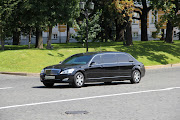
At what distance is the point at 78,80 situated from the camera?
1449 cm

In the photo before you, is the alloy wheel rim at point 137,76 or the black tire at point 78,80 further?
the alloy wheel rim at point 137,76

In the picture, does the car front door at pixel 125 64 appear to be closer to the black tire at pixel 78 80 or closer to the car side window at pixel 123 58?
the car side window at pixel 123 58

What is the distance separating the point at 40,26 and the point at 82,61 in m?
22.5

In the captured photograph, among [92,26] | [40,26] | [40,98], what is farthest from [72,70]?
[92,26]

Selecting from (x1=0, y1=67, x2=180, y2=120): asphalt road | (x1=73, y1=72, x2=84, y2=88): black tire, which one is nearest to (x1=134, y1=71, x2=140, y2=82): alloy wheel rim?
(x1=73, y1=72, x2=84, y2=88): black tire

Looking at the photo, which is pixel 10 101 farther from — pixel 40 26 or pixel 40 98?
pixel 40 26

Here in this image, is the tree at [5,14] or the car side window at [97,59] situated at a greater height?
the tree at [5,14]

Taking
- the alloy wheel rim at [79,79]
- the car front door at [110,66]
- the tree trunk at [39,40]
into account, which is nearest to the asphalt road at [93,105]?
the alloy wheel rim at [79,79]

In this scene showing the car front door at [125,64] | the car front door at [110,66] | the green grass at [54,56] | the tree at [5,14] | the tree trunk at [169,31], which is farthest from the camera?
the tree trunk at [169,31]

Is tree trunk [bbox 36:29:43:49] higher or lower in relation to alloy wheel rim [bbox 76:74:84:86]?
higher

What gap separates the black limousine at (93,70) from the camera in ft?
47.0

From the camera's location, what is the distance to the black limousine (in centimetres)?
1432

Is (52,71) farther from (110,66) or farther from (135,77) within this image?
(135,77)

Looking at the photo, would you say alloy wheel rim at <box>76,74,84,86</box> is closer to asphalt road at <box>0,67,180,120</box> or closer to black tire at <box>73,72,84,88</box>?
black tire at <box>73,72,84,88</box>
